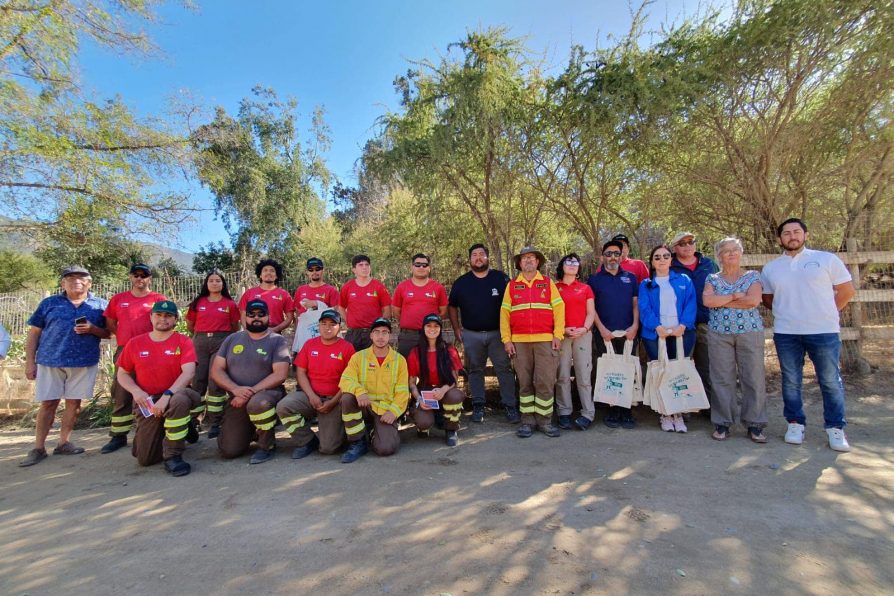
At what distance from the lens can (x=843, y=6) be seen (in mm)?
4945

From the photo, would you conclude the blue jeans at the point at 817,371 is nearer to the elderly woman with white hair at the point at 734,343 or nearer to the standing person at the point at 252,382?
the elderly woman with white hair at the point at 734,343

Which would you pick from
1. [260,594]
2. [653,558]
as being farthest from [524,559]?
[260,594]

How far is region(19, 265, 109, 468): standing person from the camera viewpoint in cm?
449

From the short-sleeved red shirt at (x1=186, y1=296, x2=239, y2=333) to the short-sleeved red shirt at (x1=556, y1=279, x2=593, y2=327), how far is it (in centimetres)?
393

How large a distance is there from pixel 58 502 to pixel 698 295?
6096 millimetres

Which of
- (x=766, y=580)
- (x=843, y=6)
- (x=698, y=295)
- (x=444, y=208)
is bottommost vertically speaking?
(x=766, y=580)

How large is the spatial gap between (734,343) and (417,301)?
328 centimetres

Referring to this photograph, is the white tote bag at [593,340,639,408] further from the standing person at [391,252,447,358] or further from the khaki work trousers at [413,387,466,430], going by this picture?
the standing person at [391,252,447,358]

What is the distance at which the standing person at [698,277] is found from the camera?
467 cm

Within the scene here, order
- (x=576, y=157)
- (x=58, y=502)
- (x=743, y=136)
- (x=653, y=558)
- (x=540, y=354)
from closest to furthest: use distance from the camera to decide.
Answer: (x=653, y=558) → (x=58, y=502) → (x=540, y=354) → (x=743, y=136) → (x=576, y=157)

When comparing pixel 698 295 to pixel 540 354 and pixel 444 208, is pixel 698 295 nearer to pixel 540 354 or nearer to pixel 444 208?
pixel 540 354

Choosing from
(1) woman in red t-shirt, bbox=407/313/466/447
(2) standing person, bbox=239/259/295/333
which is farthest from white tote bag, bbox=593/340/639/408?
(2) standing person, bbox=239/259/295/333

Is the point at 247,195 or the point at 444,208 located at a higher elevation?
the point at 247,195

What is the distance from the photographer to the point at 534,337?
4555 millimetres
